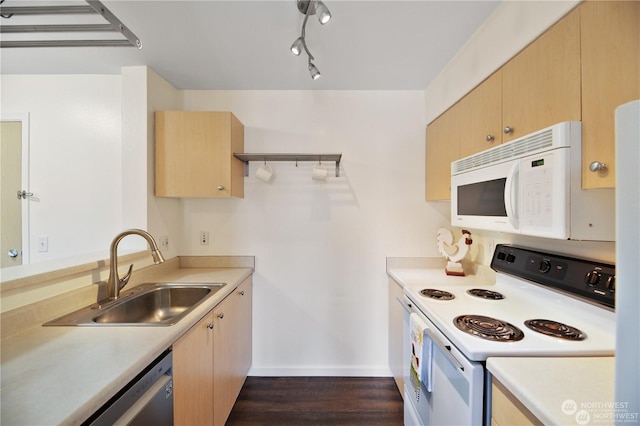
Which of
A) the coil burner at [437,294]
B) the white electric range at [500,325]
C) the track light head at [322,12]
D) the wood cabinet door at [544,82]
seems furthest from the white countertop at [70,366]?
the wood cabinet door at [544,82]

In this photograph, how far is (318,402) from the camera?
1816mm

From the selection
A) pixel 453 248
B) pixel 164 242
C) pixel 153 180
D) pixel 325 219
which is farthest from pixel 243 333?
pixel 453 248

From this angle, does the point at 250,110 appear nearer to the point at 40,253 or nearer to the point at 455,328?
the point at 40,253

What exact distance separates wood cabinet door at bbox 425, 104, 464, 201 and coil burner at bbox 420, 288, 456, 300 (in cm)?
66

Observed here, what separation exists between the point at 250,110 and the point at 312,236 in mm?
1216

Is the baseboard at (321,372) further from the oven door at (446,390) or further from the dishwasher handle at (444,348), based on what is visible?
the dishwasher handle at (444,348)

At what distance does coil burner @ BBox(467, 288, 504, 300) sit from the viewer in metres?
1.40

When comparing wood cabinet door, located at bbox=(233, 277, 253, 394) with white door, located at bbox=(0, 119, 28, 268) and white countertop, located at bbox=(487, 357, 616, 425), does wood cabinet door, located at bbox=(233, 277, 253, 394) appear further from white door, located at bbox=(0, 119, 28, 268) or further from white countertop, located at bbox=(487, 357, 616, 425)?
white door, located at bbox=(0, 119, 28, 268)

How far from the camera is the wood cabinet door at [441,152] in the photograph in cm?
168

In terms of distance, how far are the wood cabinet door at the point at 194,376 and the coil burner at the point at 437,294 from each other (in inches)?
48.1

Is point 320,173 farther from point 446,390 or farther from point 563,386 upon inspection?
point 563,386

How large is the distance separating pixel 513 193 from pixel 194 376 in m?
1.65

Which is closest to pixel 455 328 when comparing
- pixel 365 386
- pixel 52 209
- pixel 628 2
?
pixel 628 2

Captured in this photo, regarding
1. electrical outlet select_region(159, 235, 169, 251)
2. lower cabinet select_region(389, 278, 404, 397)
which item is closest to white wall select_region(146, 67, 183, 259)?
electrical outlet select_region(159, 235, 169, 251)
